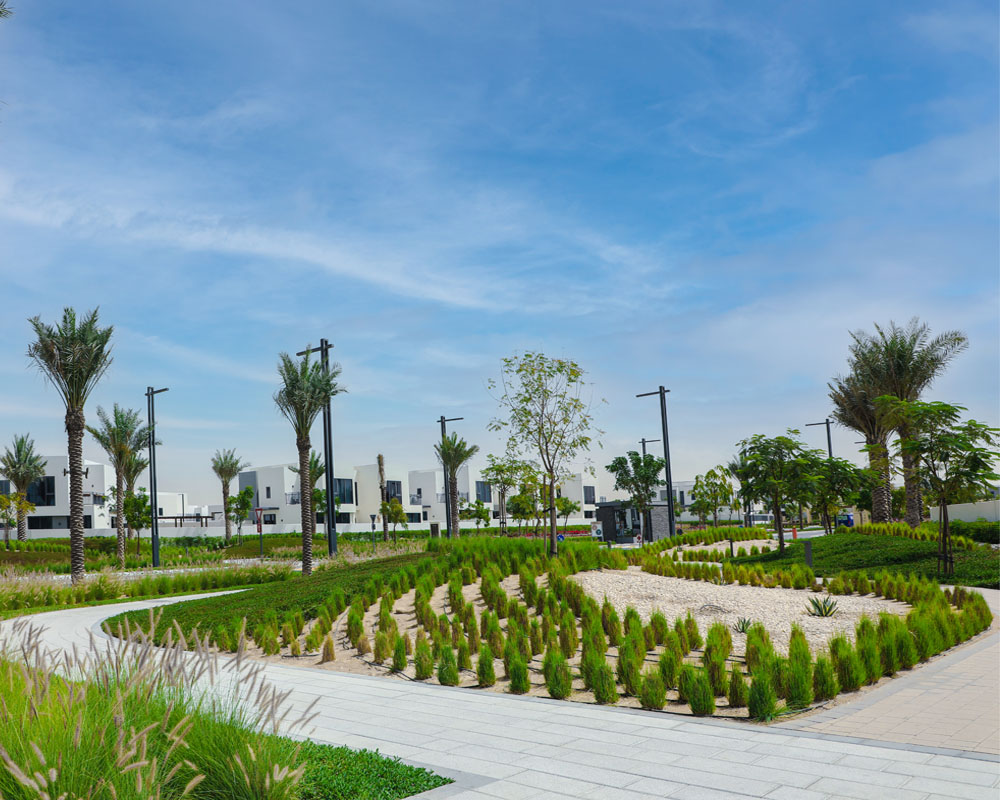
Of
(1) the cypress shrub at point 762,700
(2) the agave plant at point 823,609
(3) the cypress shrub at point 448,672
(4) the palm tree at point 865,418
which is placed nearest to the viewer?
(1) the cypress shrub at point 762,700

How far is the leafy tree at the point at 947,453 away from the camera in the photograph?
1892cm

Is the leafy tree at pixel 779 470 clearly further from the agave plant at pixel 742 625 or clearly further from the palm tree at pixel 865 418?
the agave plant at pixel 742 625

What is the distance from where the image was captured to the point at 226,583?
24328 millimetres

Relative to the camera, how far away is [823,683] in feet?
25.6

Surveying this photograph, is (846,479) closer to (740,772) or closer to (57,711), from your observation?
(740,772)


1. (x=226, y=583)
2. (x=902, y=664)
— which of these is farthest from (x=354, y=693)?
(x=226, y=583)

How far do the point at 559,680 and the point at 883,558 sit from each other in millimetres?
17344

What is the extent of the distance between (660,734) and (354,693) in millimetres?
3722

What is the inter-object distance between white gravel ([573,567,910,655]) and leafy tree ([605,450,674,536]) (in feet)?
121

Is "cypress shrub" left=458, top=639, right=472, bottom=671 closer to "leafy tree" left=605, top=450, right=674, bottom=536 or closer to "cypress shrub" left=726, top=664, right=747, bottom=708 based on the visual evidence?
"cypress shrub" left=726, top=664, right=747, bottom=708

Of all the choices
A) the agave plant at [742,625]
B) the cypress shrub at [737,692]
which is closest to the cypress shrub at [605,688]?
the cypress shrub at [737,692]

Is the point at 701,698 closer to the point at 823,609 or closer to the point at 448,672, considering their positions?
the point at 448,672

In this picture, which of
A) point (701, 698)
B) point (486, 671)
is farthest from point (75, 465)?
point (701, 698)

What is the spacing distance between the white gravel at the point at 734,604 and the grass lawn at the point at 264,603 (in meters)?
4.66
